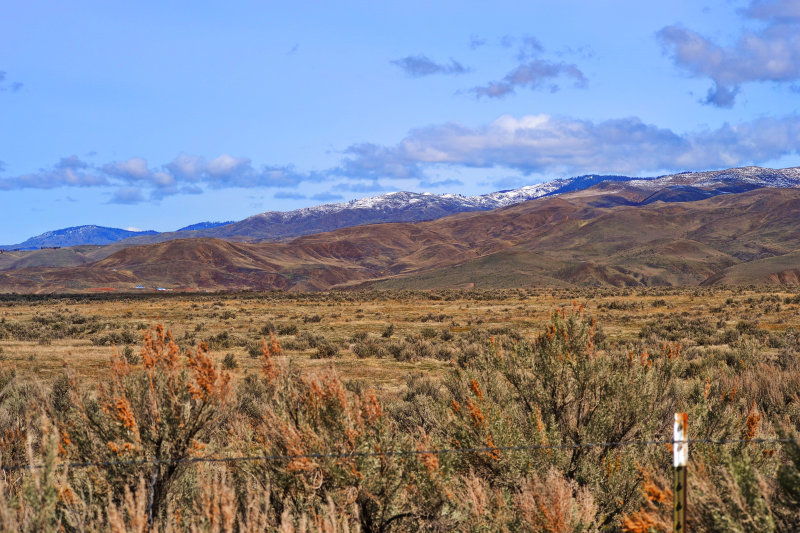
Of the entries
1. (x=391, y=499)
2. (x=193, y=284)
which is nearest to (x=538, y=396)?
(x=391, y=499)

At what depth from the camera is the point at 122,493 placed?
233 inches

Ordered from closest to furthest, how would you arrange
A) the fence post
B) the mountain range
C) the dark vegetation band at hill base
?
the fence post, the dark vegetation band at hill base, the mountain range

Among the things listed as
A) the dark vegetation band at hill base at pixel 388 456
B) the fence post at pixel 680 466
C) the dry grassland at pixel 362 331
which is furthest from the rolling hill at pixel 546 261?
the fence post at pixel 680 466

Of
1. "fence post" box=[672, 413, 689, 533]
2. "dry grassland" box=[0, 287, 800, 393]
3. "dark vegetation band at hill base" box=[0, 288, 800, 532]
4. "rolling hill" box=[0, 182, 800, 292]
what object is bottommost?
"dry grassland" box=[0, 287, 800, 393]

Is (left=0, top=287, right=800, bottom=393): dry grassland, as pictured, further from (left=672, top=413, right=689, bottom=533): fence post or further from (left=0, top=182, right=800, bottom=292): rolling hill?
(left=0, top=182, right=800, bottom=292): rolling hill

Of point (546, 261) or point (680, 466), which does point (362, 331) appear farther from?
point (546, 261)

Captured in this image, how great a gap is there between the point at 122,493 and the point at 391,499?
261 cm

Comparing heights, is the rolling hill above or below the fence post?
above

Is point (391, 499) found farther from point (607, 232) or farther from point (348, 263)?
point (348, 263)

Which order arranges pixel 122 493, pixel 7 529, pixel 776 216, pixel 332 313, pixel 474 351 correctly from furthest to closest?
pixel 776 216 < pixel 332 313 < pixel 474 351 < pixel 122 493 < pixel 7 529

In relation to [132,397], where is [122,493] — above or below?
below

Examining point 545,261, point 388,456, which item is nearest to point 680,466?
point 388,456

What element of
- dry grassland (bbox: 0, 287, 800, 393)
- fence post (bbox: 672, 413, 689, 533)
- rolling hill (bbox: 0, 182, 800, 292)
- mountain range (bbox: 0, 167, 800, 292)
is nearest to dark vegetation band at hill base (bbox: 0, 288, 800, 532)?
fence post (bbox: 672, 413, 689, 533)

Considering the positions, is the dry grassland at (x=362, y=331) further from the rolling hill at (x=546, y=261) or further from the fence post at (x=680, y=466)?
the rolling hill at (x=546, y=261)
